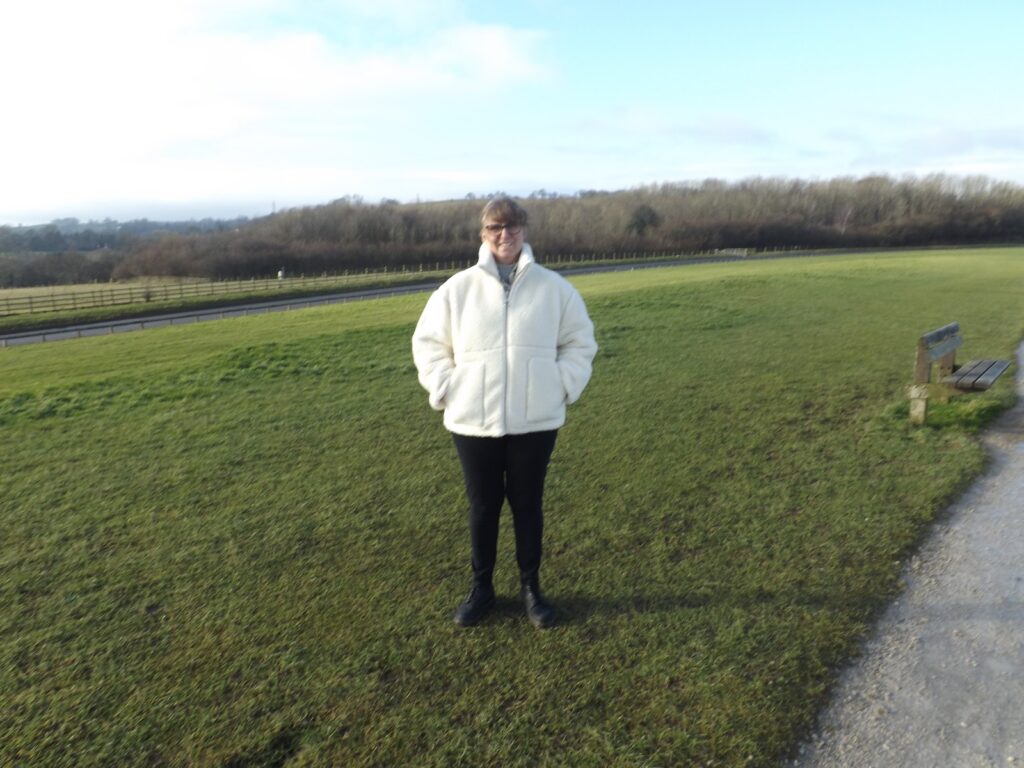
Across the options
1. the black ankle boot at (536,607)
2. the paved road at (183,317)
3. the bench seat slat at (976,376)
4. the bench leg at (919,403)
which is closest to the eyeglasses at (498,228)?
the black ankle boot at (536,607)

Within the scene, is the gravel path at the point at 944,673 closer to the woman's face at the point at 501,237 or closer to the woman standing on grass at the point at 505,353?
the woman standing on grass at the point at 505,353

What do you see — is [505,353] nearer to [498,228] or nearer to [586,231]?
[498,228]

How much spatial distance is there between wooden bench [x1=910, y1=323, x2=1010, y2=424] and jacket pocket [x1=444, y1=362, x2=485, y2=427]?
219 inches

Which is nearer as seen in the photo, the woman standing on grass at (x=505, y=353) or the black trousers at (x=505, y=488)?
the woman standing on grass at (x=505, y=353)

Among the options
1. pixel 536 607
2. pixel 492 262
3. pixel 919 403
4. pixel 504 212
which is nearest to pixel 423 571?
pixel 536 607

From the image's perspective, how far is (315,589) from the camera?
14.0 ft

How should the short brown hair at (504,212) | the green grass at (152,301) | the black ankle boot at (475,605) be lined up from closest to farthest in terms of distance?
1. the short brown hair at (504,212)
2. the black ankle boot at (475,605)
3. the green grass at (152,301)

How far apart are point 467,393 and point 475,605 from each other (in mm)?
1156

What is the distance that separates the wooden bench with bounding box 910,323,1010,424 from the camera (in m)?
7.43

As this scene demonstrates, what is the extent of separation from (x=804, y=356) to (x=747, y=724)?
928cm

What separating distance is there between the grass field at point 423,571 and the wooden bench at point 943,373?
0.80 feet

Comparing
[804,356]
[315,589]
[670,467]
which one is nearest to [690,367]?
[804,356]

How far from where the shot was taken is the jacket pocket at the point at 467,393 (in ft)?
12.0

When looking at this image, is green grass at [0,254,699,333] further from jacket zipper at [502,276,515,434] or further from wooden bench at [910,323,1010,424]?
jacket zipper at [502,276,515,434]
